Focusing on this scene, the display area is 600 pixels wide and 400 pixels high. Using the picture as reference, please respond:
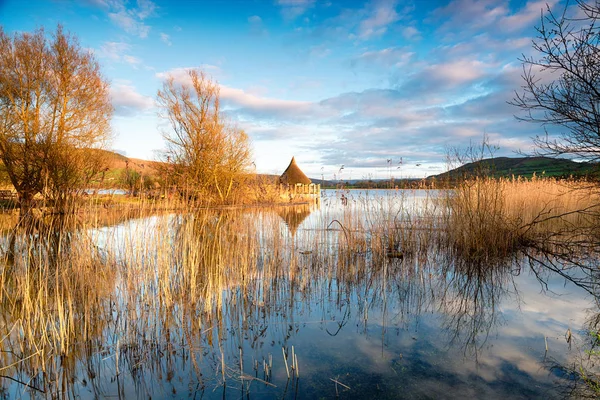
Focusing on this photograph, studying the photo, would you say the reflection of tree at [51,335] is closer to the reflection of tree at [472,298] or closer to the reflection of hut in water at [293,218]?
the reflection of tree at [472,298]

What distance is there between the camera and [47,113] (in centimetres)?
1416

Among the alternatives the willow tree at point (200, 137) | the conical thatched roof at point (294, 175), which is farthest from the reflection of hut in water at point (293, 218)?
the conical thatched roof at point (294, 175)

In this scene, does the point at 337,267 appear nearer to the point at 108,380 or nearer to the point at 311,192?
the point at 108,380

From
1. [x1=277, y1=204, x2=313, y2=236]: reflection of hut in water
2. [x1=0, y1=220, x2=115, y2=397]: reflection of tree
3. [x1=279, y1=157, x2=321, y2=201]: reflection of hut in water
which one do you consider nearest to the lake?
[x1=0, y1=220, x2=115, y2=397]: reflection of tree

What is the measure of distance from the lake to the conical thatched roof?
28964 millimetres

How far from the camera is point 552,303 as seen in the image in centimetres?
473

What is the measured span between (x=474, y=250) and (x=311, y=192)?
91.5ft

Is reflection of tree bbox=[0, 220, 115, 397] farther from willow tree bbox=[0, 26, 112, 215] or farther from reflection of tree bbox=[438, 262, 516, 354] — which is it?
willow tree bbox=[0, 26, 112, 215]

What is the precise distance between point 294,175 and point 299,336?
104 feet

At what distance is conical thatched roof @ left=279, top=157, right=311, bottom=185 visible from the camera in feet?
113

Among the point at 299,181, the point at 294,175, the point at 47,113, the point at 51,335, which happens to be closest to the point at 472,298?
the point at 51,335

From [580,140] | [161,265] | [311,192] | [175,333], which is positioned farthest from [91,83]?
[311,192]

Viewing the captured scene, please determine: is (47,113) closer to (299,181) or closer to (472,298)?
(472,298)

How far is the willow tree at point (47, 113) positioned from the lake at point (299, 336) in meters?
11.5
